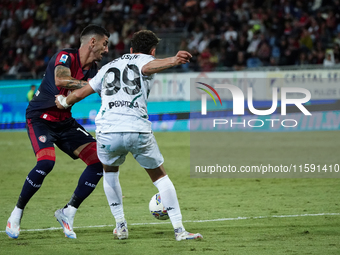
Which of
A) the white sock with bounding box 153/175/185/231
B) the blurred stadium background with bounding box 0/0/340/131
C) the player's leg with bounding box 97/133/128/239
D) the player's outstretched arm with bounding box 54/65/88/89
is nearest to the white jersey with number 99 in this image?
the player's leg with bounding box 97/133/128/239

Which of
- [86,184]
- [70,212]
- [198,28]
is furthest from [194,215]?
[198,28]

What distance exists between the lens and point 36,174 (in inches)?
236

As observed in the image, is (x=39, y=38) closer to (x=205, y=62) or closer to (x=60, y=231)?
(x=205, y=62)

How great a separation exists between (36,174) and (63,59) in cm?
135

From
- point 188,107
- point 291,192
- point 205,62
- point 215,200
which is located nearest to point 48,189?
point 215,200

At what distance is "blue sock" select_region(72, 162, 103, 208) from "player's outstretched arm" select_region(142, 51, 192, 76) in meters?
1.57

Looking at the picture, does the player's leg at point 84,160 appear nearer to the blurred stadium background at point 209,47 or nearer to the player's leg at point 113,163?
the player's leg at point 113,163

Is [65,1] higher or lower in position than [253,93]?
higher

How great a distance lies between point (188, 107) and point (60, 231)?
42.5 ft

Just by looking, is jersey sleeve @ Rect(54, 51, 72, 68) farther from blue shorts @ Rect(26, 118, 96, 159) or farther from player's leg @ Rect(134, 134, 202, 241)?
player's leg @ Rect(134, 134, 202, 241)

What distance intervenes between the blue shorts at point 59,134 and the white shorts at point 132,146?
89 centimetres

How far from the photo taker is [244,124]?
18.9 meters

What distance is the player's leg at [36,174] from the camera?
5934 mm

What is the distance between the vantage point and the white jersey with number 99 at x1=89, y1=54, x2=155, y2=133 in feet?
17.8
